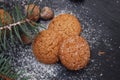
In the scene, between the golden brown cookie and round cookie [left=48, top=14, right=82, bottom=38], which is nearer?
the golden brown cookie

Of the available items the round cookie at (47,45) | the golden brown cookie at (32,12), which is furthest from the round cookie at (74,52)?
the golden brown cookie at (32,12)

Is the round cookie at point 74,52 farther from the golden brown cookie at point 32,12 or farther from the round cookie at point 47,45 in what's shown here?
the golden brown cookie at point 32,12

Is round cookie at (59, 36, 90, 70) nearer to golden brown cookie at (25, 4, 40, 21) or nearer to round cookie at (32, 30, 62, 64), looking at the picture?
round cookie at (32, 30, 62, 64)

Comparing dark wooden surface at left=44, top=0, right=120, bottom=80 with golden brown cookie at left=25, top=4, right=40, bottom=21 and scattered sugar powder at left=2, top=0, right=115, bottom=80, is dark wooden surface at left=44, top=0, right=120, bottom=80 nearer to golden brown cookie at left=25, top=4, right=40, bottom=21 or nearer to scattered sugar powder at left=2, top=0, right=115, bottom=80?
scattered sugar powder at left=2, top=0, right=115, bottom=80

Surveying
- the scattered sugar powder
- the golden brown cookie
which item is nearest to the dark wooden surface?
the scattered sugar powder

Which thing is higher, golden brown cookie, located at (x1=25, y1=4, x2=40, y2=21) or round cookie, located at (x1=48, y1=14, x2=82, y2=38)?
golden brown cookie, located at (x1=25, y1=4, x2=40, y2=21)

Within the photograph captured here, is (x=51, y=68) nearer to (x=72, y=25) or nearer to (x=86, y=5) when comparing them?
(x=72, y=25)

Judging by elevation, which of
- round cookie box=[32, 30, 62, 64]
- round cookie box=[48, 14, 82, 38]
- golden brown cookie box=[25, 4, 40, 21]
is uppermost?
golden brown cookie box=[25, 4, 40, 21]

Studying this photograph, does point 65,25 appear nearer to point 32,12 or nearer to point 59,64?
point 59,64
